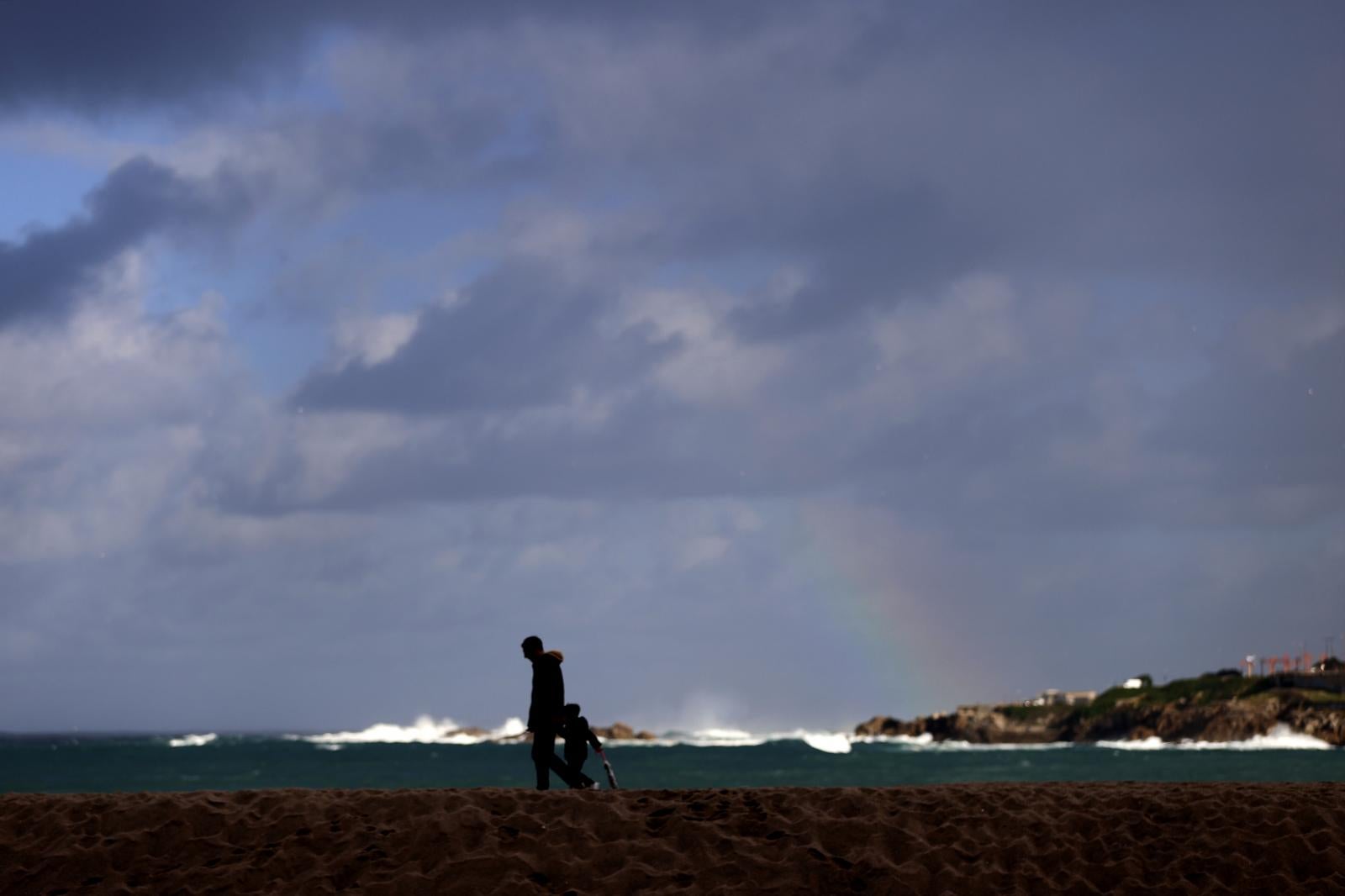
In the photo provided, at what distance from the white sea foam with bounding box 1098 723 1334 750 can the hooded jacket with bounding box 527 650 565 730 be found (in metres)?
153

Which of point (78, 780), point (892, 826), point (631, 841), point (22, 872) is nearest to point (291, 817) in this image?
point (22, 872)

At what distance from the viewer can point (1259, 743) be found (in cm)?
16400

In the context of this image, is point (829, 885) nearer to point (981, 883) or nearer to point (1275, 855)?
point (981, 883)

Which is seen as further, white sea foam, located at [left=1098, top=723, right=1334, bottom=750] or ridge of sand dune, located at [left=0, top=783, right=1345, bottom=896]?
white sea foam, located at [left=1098, top=723, right=1334, bottom=750]

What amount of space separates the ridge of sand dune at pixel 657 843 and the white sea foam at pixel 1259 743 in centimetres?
15095

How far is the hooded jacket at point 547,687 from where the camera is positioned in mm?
17188

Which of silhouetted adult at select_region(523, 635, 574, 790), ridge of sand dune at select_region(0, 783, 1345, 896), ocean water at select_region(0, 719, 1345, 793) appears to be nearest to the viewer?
ridge of sand dune at select_region(0, 783, 1345, 896)

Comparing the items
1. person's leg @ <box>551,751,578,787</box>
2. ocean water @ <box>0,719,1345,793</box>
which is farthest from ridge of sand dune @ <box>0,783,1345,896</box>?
ocean water @ <box>0,719,1345,793</box>

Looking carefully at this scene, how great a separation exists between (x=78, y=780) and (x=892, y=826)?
72.2m

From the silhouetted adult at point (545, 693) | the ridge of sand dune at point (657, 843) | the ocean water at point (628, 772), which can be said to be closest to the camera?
the ridge of sand dune at point (657, 843)

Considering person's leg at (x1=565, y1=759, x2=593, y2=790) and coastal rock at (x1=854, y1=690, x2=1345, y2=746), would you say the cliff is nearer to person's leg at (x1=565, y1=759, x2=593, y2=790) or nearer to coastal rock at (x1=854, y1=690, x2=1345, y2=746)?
coastal rock at (x1=854, y1=690, x2=1345, y2=746)

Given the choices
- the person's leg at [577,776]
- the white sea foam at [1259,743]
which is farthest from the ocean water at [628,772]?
the white sea foam at [1259,743]

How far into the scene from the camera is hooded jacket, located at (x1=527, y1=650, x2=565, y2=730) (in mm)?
17188

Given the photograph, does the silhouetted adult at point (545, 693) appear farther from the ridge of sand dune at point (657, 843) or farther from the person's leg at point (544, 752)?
the ridge of sand dune at point (657, 843)
